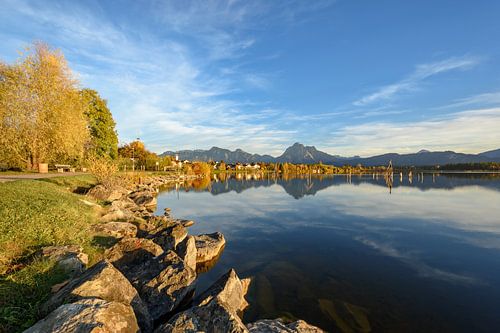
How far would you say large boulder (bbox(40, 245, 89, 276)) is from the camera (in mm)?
8164

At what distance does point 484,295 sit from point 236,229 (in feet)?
50.8

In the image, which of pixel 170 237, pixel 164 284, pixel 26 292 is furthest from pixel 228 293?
pixel 170 237

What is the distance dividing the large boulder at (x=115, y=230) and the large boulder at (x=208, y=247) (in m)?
3.97

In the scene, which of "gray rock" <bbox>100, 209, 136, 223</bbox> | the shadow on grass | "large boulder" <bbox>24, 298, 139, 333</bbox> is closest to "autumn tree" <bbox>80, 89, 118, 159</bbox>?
"gray rock" <bbox>100, 209, 136, 223</bbox>

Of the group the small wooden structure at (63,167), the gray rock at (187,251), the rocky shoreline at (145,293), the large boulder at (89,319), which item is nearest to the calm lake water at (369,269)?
the gray rock at (187,251)

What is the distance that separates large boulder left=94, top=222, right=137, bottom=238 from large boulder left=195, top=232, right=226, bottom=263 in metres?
3.97

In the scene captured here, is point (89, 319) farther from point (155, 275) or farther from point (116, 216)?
point (116, 216)

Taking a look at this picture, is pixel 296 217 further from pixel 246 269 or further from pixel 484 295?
pixel 484 295

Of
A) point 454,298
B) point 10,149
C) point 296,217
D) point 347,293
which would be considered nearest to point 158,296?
point 347,293

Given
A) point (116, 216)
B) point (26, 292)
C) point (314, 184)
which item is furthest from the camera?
point (314, 184)

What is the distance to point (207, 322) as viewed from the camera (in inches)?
212

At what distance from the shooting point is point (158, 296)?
8.18 m

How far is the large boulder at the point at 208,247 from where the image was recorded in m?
13.9

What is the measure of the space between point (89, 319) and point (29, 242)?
22.7 feet
